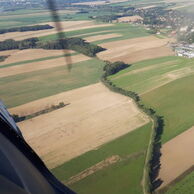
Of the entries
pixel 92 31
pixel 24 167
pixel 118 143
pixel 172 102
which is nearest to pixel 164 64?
pixel 172 102

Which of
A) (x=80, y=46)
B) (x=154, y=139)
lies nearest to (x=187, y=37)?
(x=80, y=46)

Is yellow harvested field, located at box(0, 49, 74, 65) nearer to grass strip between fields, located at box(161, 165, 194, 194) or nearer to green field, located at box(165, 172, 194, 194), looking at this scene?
grass strip between fields, located at box(161, 165, 194, 194)

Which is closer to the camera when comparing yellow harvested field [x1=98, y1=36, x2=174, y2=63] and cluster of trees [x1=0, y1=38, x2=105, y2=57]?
yellow harvested field [x1=98, y1=36, x2=174, y2=63]

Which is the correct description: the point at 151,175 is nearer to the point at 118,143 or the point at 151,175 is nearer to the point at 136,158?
the point at 136,158

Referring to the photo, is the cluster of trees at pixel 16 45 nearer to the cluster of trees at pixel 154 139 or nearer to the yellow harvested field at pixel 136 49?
the yellow harvested field at pixel 136 49

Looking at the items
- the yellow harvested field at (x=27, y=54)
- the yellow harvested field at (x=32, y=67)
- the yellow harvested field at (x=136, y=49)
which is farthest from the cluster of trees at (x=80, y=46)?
the yellow harvested field at (x=32, y=67)

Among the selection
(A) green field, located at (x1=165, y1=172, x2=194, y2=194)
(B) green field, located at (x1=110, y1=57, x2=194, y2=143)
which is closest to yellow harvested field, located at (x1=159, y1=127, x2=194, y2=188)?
(A) green field, located at (x1=165, y1=172, x2=194, y2=194)
